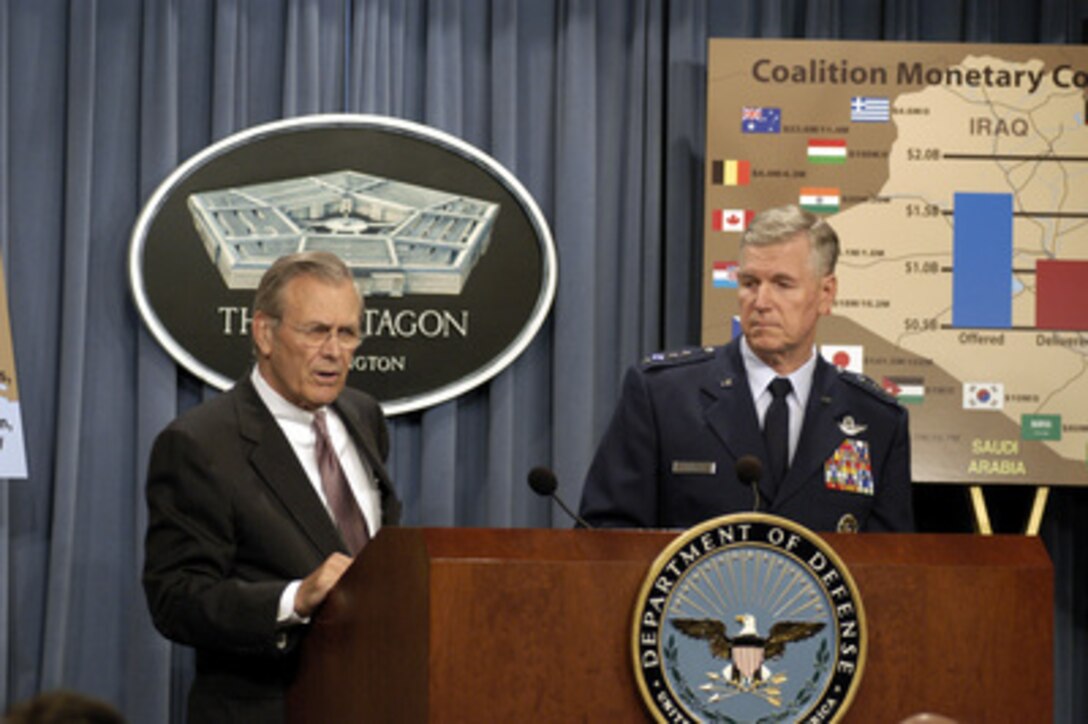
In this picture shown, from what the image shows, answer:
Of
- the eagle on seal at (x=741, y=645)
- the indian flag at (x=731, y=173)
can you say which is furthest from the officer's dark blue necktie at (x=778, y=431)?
the indian flag at (x=731, y=173)

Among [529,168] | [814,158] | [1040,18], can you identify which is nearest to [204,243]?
[529,168]

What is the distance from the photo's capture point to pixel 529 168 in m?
4.99

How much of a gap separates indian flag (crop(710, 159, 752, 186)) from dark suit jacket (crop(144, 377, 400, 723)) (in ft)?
6.76

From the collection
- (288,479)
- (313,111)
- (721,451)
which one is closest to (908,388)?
(721,451)

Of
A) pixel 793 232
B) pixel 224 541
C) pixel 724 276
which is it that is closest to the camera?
pixel 224 541

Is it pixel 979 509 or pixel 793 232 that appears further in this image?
pixel 979 509

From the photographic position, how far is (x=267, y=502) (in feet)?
9.78

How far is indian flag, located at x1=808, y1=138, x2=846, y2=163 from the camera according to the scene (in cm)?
480

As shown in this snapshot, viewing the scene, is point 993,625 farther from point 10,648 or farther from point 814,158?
point 10,648

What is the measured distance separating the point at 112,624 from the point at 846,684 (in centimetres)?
308

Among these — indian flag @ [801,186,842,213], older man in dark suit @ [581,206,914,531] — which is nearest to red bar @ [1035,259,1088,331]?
indian flag @ [801,186,842,213]

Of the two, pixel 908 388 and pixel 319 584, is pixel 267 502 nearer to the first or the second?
pixel 319 584

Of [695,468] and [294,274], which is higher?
[294,274]

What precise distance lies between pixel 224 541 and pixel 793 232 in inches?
48.6
